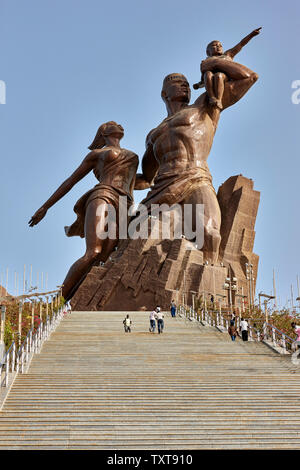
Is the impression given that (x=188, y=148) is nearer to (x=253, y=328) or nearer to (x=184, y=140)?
(x=184, y=140)

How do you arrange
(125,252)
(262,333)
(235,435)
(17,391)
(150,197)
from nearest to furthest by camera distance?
(235,435) → (17,391) → (262,333) → (125,252) → (150,197)

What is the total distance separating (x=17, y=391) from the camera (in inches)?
367

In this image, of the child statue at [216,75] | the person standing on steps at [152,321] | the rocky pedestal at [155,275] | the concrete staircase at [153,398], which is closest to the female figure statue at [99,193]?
the rocky pedestal at [155,275]

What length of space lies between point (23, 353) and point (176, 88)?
57.2 feet

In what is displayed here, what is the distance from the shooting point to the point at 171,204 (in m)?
23.1

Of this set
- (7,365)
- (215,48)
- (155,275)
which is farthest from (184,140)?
(7,365)

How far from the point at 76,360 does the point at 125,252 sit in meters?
10.5

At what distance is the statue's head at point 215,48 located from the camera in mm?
25812

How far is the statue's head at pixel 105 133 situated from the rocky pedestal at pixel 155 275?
16.4 feet

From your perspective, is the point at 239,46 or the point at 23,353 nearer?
the point at 23,353

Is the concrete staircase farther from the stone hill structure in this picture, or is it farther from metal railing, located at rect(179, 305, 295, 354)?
the stone hill structure

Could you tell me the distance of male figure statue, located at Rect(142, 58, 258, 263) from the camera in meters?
22.7
